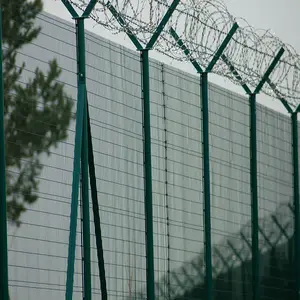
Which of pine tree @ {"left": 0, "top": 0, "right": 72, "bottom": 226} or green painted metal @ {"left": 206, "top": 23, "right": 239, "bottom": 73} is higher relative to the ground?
green painted metal @ {"left": 206, "top": 23, "right": 239, "bottom": 73}

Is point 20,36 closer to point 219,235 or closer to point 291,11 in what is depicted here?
point 219,235

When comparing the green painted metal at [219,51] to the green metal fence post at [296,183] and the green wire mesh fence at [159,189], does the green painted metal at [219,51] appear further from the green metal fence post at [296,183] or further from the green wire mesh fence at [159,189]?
the green metal fence post at [296,183]

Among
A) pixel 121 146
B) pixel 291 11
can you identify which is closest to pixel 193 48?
pixel 121 146

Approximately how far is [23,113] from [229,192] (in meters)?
3.43

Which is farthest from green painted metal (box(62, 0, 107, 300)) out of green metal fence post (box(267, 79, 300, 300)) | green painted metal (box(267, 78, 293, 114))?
green metal fence post (box(267, 79, 300, 300))

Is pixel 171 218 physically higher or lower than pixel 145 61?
lower

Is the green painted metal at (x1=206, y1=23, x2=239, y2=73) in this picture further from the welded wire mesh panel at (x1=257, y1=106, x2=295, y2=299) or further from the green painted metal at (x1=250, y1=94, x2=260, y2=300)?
the welded wire mesh panel at (x1=257, y1=106, x2=295, y2=299)

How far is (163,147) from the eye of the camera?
25.4 ft

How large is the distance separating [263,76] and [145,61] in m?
2.22

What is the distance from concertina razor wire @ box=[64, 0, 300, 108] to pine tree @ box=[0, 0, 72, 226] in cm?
55

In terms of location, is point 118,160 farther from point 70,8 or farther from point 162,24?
point 70,8

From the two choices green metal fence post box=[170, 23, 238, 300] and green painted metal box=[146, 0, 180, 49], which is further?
green metal fence post box=[170, 23, 238, 300]

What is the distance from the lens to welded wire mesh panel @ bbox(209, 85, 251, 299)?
867 centimetres

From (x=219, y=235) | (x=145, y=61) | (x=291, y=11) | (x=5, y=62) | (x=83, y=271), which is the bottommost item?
(x=83, y=271)
